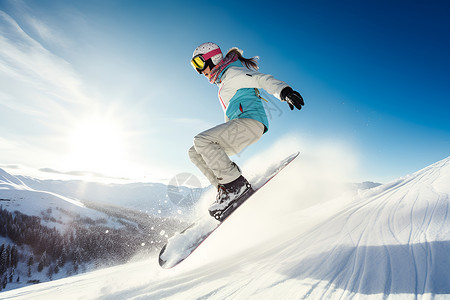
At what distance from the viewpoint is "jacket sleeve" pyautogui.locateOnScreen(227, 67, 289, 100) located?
2887 mm

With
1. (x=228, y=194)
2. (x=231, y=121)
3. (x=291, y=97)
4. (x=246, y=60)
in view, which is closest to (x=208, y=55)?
(x=246, y=60)

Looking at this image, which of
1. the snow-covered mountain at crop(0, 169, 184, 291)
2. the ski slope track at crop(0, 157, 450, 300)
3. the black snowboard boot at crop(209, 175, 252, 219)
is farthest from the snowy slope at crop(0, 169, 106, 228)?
the black snowboard boot at crop(209, 175, 252, 219)

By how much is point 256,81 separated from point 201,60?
1.30 m

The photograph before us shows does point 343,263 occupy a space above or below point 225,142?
below

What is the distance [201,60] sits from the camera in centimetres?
386

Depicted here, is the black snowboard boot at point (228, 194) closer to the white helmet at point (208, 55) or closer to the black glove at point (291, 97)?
the black glove at point (291, 97)

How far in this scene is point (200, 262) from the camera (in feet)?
11.9

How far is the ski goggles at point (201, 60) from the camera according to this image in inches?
152

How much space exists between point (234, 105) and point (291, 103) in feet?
3.77

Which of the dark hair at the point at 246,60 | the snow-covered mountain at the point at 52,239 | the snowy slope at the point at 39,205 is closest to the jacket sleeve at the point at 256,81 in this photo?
the dark hair at the point at 246,60

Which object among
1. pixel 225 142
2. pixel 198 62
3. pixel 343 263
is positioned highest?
pixel 198 62

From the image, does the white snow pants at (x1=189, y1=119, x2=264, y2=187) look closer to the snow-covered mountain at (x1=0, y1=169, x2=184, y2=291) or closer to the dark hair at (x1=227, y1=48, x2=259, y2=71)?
the dark hair at (x1=227, y1=48, x2=259, y2=71)

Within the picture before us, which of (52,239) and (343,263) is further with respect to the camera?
(52,239)

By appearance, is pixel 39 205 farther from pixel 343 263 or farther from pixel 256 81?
pixel 343 263
